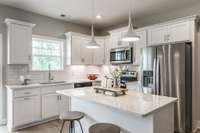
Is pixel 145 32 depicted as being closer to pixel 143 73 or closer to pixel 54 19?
pixel 143 73

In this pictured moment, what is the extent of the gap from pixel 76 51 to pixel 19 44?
1702 mm

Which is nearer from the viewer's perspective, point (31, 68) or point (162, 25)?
point (162, 25)

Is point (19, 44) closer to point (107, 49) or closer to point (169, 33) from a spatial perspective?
point (107, 49)

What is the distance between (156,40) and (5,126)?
4.24 metres

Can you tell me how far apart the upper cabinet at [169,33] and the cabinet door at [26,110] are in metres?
3.28

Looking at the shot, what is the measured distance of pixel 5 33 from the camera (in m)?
3.75

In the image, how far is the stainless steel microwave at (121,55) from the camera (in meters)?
4.38

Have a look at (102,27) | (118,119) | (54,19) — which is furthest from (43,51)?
(118,119)

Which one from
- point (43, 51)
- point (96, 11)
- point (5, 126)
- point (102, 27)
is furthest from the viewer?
point (102, 27)

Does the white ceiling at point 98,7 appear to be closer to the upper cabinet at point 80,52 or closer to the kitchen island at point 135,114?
the upper cabinet at point 80,52

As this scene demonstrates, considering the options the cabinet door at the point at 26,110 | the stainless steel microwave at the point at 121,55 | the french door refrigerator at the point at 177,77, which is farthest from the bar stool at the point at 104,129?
the stainless steel microwave at the point at 121,55

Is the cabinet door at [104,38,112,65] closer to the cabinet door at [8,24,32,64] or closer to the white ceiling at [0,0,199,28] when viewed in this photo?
the white ceiling at [0,0,199,28]

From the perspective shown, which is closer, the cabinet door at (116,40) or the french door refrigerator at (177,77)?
the french door refrigerator at (177,77)

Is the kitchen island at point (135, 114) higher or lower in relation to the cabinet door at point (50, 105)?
higher
